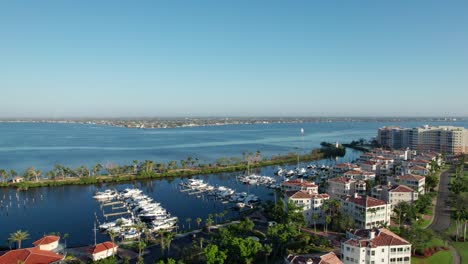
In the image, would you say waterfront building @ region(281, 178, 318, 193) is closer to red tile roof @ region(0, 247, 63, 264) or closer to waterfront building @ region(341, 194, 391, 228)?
Answer: waterfront building @ region(341, 194, 391, 228)

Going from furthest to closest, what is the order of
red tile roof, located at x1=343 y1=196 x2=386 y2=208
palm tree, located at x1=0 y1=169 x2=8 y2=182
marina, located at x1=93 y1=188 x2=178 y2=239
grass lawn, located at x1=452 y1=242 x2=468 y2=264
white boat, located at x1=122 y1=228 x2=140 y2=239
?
palm tree, located at x1=0 y1=169 x2=8 y2=182 < marina, located at x1=93 y1=188 x2=178 y2=239 < red tile roof, located at x1=343 y1=196 x2=386 y2=208 < white boat, located at x1=122 y1=228 x2=140 y2=239 < grass lawn, located at x1=452 y1=242 x2=468 y2=264

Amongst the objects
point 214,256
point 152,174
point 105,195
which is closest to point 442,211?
point 214,256

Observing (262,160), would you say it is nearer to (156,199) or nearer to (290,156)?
(290,156)

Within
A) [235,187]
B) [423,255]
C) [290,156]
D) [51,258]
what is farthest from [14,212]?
[290,156]

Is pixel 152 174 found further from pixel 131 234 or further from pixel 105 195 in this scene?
pixel 131 234

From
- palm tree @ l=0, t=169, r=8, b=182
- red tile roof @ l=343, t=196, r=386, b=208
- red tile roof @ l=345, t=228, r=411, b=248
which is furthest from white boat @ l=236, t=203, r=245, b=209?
palm tree @ l=0, t=169, r=8, b=182

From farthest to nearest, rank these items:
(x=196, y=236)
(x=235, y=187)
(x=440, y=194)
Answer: (x=235, y=187)
(x=440, y=194)
(x=196, y=236)
